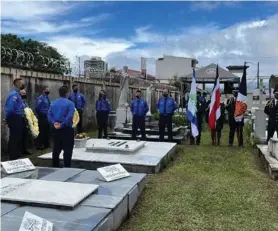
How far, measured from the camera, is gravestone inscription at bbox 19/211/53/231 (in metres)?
3.15

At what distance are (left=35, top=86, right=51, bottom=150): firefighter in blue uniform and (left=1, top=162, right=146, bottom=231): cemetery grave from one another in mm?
4322

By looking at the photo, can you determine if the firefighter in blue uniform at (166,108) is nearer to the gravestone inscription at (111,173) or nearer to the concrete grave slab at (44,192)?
the gravestone inscription at (111,173)

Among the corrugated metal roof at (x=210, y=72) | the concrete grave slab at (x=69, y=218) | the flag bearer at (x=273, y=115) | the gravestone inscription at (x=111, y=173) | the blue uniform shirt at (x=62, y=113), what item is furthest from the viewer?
the corrugated metal roof at (x=210, y=72)

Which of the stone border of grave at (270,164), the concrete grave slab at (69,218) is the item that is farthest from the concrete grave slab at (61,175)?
the stone border of grave at (270,164)

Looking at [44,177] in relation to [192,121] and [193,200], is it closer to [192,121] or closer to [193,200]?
[193,200]

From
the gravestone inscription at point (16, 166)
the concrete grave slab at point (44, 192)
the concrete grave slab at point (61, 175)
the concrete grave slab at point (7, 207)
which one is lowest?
the concrete grave slab at point (7, 207)

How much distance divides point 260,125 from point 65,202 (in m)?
7.90

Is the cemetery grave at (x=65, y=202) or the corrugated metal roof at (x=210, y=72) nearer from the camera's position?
the cemetery grave at (x=65, y=202)

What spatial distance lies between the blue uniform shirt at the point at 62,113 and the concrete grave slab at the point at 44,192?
168 cm

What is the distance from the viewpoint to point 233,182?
6199mm

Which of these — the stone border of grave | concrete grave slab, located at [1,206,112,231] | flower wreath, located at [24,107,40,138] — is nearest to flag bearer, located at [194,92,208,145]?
the stone border of grave

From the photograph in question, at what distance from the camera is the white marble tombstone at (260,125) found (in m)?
10.5

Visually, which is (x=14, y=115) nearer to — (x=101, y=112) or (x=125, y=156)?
(x=125, y=156)

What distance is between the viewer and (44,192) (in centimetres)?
412
